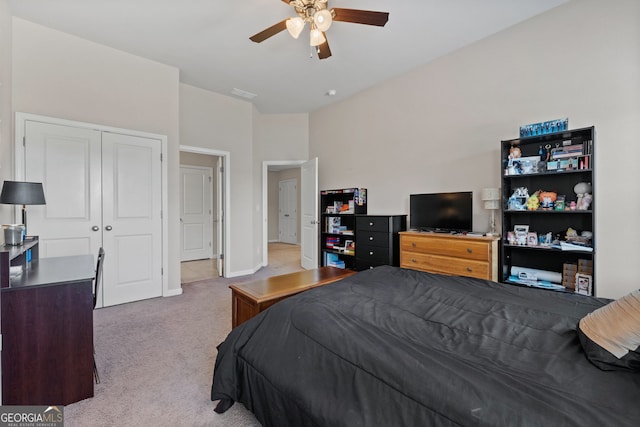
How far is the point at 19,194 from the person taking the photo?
2.21 meters

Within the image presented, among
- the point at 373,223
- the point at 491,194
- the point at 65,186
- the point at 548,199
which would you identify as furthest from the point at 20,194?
the point at 548,199

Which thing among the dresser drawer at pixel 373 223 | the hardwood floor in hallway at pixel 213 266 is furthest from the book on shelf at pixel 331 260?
the dresser drawer at pixel 373 223

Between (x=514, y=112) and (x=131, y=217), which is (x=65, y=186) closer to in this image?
(x=131, y=217)

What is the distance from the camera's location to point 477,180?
316 cm

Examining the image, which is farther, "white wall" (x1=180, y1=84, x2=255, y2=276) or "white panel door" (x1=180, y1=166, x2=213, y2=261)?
"white panel door" (x1=180, y1=166, x2=213, y2=261)

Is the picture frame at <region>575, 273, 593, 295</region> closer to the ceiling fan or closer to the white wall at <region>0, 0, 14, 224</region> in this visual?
the ceiling fan

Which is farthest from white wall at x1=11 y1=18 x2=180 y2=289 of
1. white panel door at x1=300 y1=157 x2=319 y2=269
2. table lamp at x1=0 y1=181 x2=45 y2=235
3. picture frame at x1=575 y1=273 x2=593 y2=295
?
picture frame at x1=575 y1=273 x2=593 y2=295

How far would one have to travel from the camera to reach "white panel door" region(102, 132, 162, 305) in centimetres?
327

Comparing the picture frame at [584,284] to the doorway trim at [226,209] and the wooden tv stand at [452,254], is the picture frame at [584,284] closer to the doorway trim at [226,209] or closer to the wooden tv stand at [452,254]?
the wooden tv stand at [452,254]

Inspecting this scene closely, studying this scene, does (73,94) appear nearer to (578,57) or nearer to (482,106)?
(482,106)

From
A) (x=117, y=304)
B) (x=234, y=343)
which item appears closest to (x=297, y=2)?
(x=234, y=343)

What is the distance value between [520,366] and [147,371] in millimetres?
2258

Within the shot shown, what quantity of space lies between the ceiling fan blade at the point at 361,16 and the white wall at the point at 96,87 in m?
2.58

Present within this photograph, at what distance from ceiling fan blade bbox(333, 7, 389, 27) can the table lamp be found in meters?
2.76
